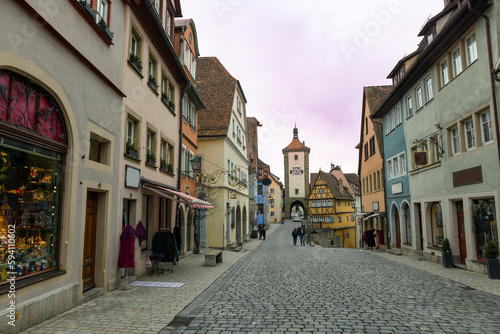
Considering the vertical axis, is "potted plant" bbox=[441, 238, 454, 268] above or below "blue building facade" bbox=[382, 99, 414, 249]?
below

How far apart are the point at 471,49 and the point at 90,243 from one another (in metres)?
13.6

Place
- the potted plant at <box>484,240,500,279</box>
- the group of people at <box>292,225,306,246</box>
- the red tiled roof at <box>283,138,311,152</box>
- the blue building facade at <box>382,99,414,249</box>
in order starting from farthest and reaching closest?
the red tiled roof at <box>283,138,311,152</box> < the group of people at <box>292,225,306,246</box> < the blue building facade at <box>382,99,414,249</box> < the potted plant at <box>484,240,500,279</box>

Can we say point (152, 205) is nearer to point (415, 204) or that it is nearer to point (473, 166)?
point (473, 166)

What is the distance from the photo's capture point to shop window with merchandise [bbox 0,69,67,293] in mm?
5719

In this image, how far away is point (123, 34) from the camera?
33.3 feet

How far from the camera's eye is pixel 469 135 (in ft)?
43.7

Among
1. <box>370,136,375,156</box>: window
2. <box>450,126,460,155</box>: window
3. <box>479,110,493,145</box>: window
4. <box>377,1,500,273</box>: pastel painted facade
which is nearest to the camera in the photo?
<box>377,1,500,273</box>: pastel painted facade

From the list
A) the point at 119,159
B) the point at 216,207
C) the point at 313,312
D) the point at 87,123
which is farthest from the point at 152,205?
the point at 216,207

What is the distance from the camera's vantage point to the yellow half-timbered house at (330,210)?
182ft

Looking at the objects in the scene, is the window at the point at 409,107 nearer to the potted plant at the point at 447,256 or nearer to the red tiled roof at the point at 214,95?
the potted plant at the point at 447,256

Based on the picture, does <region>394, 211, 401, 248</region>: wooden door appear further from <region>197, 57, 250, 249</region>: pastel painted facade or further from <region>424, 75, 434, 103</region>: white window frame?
<region>197, 57, 250, 249</region>: pastel painted facade

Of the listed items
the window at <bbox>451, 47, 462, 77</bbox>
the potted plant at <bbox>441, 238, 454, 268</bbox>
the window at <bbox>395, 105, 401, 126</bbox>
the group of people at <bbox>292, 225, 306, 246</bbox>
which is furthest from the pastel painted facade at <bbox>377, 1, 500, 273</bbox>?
the group of people at <bbox>292, 225, 306, 246</bbox>

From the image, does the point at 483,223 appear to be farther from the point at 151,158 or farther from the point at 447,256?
the point at 151,158

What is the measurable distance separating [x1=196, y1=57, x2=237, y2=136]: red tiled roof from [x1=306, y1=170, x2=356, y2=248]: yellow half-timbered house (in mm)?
31221
